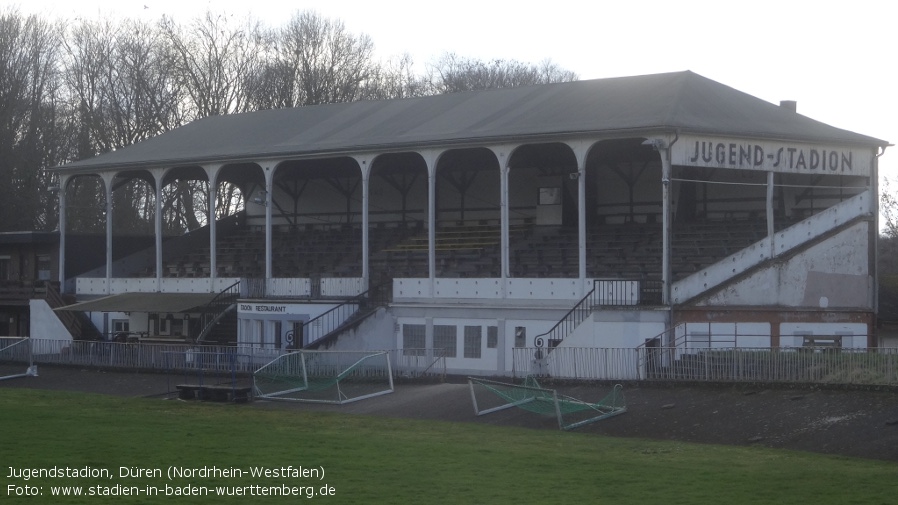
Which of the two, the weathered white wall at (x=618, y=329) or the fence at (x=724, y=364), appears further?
the weathered white wall at (x=618, y=329)

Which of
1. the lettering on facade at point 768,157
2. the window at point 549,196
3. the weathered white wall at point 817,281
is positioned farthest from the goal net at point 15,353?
the lettering on facade at point 768,157

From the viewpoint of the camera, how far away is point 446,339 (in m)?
39.0

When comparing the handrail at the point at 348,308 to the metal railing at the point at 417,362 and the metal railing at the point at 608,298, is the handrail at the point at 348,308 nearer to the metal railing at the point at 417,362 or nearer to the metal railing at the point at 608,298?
the metal railing at the point at 417,362

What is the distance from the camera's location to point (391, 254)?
45844mm

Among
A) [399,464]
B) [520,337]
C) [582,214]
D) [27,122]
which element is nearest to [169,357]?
[520,337]

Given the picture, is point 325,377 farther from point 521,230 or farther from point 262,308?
point 521,230

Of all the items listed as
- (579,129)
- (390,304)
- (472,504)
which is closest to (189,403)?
(390,304)

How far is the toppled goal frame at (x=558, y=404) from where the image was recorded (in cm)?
2614

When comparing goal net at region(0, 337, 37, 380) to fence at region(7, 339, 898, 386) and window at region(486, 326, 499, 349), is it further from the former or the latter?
window at region(486, 326, 499, 349)

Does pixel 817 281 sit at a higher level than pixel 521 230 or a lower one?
lower

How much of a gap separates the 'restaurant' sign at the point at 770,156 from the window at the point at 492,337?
7622 millimetres

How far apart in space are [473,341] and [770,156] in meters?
10.6

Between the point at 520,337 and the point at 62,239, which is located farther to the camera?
the point at 62,239

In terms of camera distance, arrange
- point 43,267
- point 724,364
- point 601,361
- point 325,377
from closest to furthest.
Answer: point 724,364 < point 601,361 < point 325,377 < point 43,267
